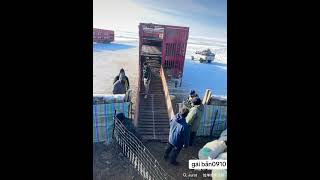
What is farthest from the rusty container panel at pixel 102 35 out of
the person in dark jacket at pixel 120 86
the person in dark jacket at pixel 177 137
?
the person in dark jacket at pixel 177 137

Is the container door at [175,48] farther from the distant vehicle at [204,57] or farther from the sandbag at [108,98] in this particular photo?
the sandbag at [108,98]

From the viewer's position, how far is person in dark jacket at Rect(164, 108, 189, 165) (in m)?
3.34

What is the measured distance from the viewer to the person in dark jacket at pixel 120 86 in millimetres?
3285

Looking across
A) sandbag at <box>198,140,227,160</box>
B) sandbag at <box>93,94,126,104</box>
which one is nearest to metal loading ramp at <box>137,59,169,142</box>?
sandbag at <box>93,94,126,104</box>

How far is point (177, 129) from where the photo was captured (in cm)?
335

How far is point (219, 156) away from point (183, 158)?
Answer: 13.4 inches

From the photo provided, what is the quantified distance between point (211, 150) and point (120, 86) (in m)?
1.03

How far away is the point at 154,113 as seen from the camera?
348cm

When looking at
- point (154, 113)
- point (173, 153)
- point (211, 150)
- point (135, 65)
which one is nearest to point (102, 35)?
point (135, 65)

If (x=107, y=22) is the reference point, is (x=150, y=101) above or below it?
below

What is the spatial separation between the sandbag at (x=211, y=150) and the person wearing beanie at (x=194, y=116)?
0.45ft

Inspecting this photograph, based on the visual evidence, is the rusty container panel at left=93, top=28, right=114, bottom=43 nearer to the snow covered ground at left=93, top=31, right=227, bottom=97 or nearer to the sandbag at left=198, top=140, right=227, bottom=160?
the snow covered ground at left=93, top=31, right=227, bottom=97
